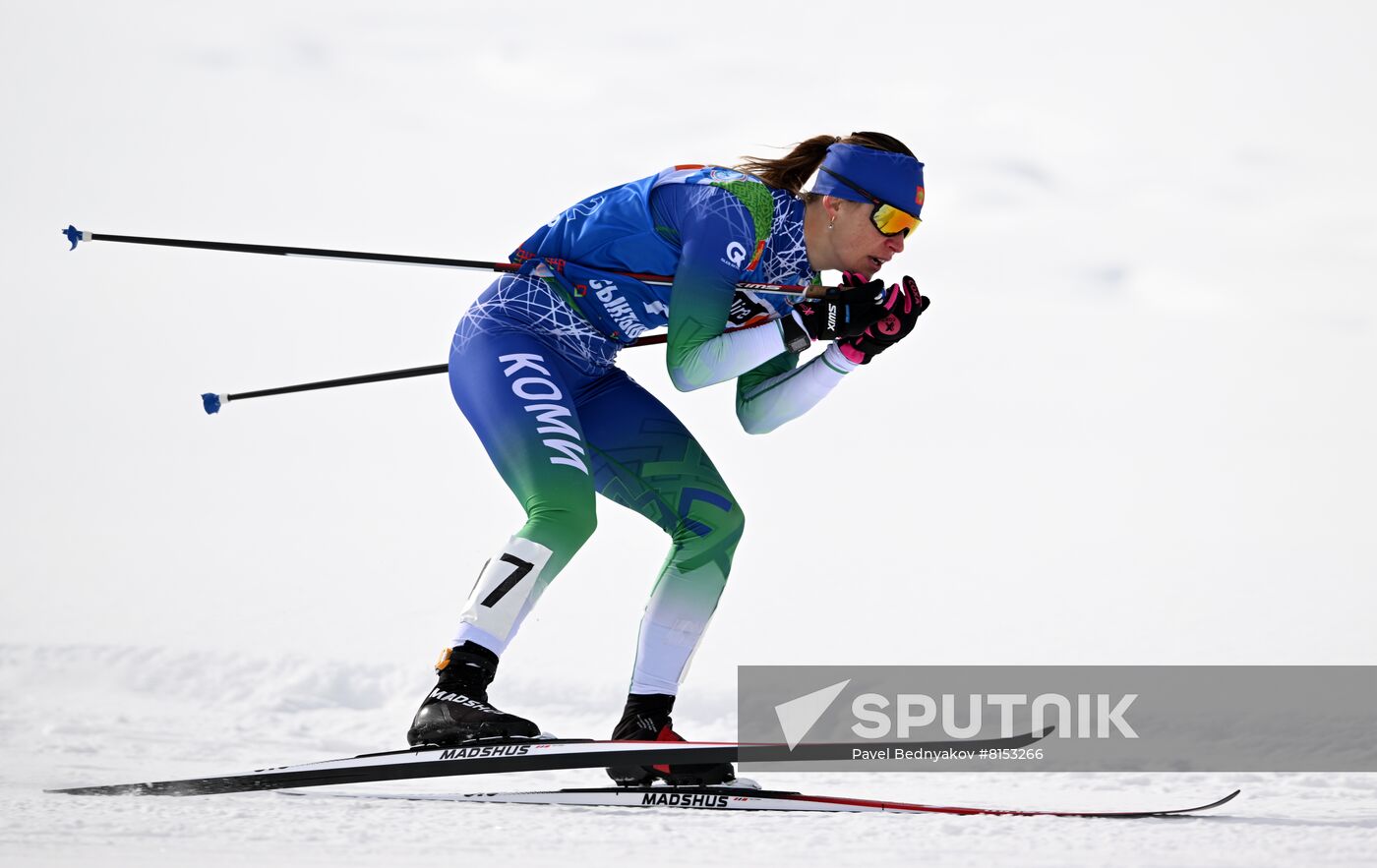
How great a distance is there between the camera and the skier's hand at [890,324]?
343cm

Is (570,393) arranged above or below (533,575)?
above

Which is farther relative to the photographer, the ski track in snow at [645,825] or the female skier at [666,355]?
the female skier at [666,355]

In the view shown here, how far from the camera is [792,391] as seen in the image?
11.9 ft

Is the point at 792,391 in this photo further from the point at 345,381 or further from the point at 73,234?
the point at 73,234

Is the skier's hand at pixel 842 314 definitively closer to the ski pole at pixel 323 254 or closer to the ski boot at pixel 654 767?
the ski pole at pixel 323 254

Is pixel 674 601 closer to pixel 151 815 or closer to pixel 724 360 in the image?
pixel 724 360

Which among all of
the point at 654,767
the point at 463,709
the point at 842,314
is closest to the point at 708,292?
the point at 842,314

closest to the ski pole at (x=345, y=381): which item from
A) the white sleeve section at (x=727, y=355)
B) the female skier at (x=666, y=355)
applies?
the female skier at (x=666, y=355)

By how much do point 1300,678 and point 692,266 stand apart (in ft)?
13.9

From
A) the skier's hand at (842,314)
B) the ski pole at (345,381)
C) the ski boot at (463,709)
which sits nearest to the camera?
the ski boot at (463,709)

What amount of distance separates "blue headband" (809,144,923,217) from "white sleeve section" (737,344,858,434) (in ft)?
1.38

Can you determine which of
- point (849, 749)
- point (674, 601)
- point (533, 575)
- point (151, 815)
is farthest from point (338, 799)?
point (849, 749)

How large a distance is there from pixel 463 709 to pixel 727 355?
1.10m

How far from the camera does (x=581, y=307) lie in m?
3.47
